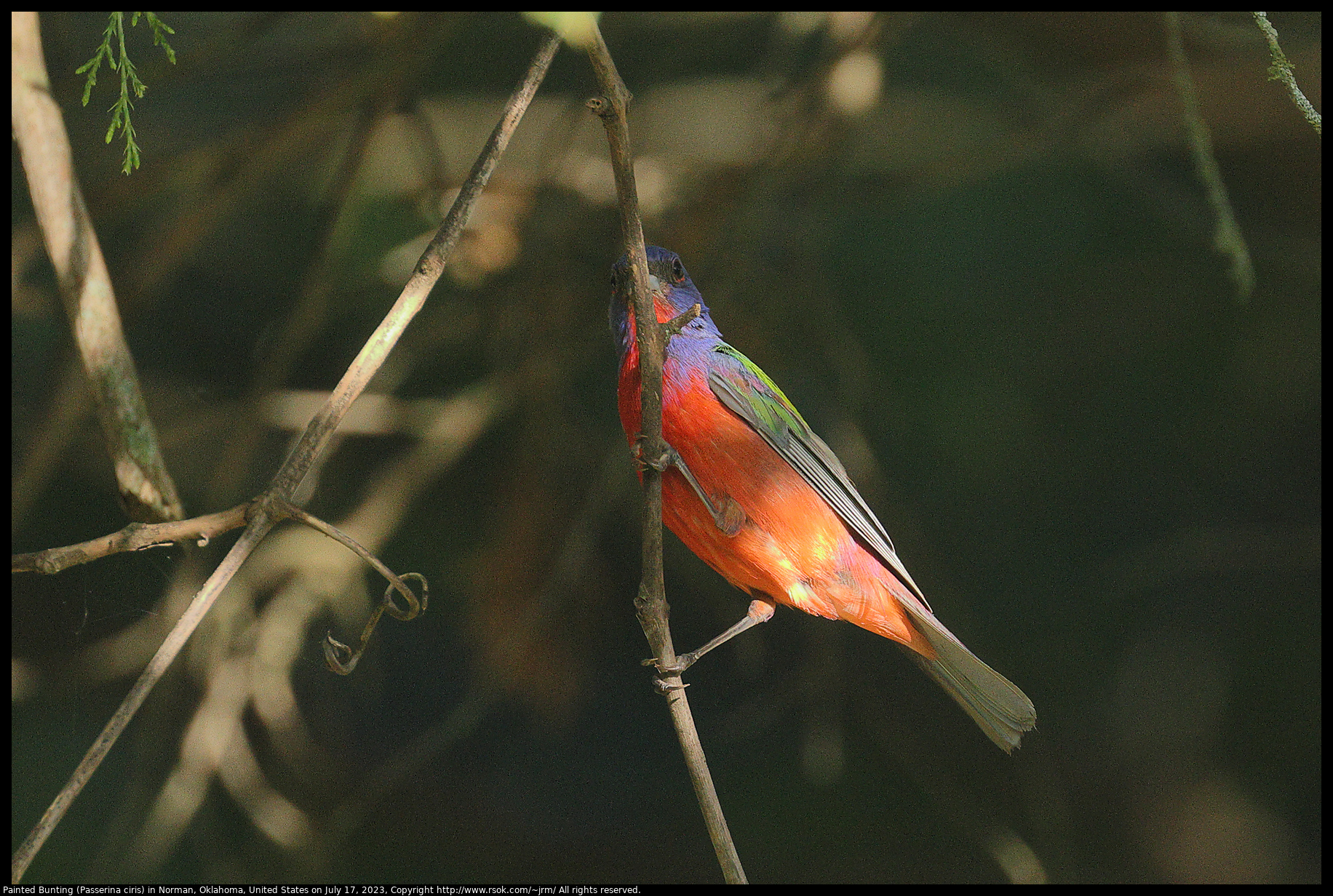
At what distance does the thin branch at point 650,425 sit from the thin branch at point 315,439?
24cm

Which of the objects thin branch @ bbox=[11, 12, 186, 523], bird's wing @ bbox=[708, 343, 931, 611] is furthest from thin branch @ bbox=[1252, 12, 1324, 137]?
thin branch @ bbox=[11, 12, 186, 523]

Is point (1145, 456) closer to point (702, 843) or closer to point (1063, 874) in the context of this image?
point (1063, 874)

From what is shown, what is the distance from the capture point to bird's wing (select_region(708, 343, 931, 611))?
2525 millimetres

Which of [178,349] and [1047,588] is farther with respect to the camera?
[1047,588]

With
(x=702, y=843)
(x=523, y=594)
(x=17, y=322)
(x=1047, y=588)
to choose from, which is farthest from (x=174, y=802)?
(x=1047, y=588)

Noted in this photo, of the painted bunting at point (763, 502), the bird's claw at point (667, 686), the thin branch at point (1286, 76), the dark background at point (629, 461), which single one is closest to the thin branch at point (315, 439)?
the painted bunting at point (763, 502)

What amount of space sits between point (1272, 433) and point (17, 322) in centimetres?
694

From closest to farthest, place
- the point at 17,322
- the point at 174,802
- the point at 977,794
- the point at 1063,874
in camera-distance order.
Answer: the point at 174,802, the point at 17,322, the point at 1063,874, the point at 977,794

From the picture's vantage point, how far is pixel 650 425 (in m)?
2.03

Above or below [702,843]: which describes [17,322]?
above

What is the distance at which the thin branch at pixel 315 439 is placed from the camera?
1.82 m

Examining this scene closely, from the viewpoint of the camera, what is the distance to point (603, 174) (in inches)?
187

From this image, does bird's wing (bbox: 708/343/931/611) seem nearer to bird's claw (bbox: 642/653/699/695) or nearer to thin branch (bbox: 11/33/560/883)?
bird's claw (bbox: 642/653/699/695)


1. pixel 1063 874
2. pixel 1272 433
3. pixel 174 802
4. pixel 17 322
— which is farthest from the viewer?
pixel 1272 433
